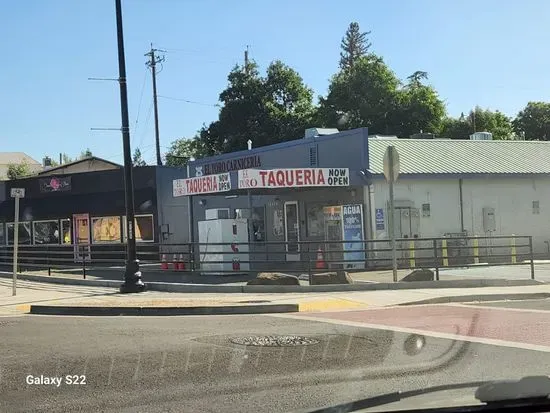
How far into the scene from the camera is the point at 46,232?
34.6 m

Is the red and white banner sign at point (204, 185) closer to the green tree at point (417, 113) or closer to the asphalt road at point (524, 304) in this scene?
the asphalt road at point (524, 304)

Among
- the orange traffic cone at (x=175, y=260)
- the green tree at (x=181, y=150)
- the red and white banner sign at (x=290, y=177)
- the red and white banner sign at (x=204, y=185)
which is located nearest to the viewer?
the red and white banner sign at (x=290, y=177)

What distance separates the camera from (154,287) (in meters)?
17.4

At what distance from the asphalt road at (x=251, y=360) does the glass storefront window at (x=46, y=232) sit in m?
23.7

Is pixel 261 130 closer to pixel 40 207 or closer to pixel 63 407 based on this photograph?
pixel 40 207

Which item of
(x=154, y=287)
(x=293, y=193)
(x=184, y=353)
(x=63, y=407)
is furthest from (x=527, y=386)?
(x=293, y=193)

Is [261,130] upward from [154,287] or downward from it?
upward

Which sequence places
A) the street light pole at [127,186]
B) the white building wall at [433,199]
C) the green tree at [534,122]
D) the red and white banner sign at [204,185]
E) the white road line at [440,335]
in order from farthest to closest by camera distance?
the green tree at [534,122] < the white building wall at [433,199] < the red and white banner sign at [204,185] < the street light pole at [127,186] < the white road line at [440,335]

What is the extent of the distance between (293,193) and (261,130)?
2603 cm

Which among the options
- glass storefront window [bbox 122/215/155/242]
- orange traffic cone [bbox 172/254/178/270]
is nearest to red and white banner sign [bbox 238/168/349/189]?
orange traffic cone [bbox 172/254/178/270]

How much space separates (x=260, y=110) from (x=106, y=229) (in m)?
22.1

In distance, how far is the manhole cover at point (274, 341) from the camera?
8727 mm

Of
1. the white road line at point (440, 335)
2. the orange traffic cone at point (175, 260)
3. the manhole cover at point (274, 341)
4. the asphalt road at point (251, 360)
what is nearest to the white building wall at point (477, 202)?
the orange traffic cone at point (175, 260)

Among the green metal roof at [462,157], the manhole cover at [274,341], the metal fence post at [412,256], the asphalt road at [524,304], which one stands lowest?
the asphalt road at [524,304]
